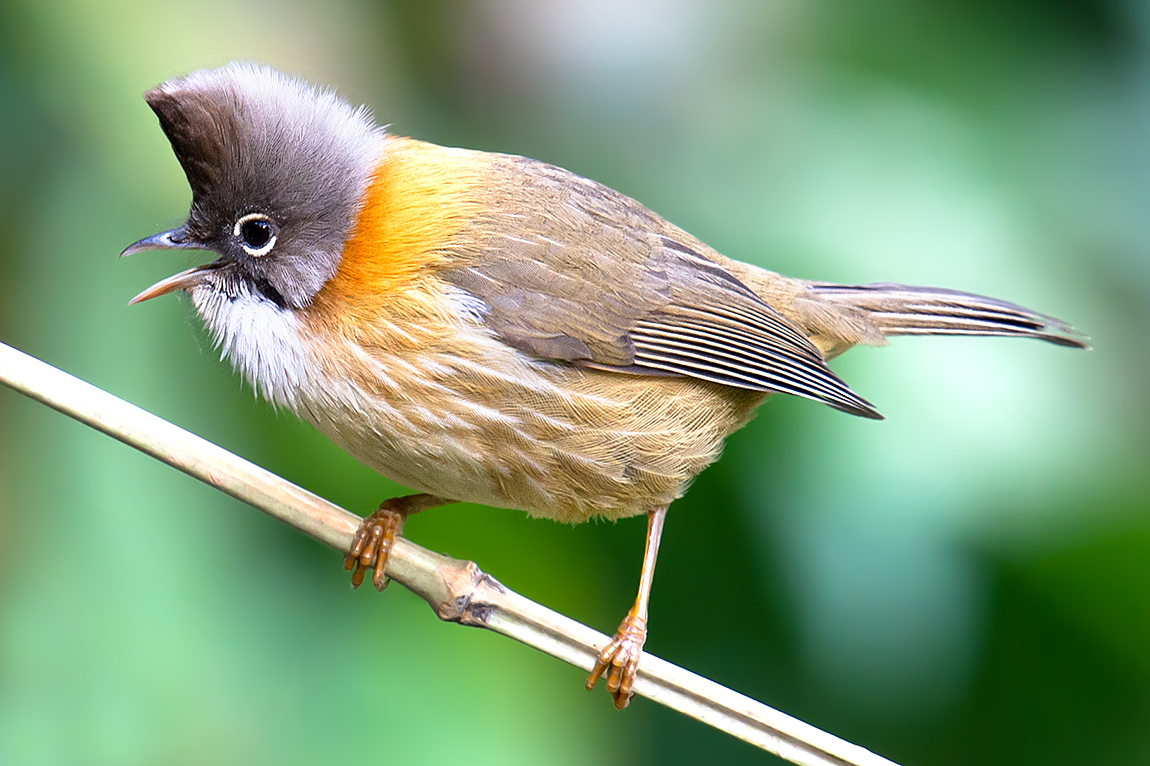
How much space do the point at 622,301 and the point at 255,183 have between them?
1.08 metres

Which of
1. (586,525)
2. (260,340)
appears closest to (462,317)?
(260,340)

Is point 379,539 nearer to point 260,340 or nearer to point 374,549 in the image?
point 374,549

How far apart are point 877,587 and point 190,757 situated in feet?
7.05

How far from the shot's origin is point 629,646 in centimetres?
338

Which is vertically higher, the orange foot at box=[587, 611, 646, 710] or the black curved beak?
the black curved beak

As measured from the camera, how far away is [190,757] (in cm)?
340

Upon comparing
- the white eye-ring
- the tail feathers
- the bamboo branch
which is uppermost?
the tail feathers

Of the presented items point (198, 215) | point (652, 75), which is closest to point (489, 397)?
point (198, 215)

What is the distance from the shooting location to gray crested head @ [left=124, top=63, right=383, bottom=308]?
2834 mm

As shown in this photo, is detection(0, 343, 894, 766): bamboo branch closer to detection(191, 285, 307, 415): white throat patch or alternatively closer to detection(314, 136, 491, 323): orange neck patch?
detection(191, 285, 307, 415): white throat patch

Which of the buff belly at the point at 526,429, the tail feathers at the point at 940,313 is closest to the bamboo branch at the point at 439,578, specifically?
the buff belly at the point at 526,429

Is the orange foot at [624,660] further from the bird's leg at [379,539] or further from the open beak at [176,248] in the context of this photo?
the open beak at [176,248]

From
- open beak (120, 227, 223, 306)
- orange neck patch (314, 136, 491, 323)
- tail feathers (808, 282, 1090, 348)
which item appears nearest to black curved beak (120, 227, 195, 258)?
open beak (120, 227, 223, 306)

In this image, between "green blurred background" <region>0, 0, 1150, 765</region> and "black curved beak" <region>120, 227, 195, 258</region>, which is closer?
"black curved beak" <region>120, 227, 195, 258</region>
